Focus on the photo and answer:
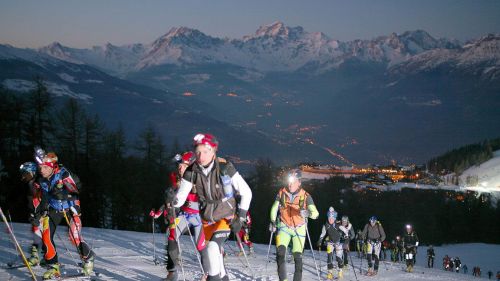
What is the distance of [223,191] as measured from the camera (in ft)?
23.4

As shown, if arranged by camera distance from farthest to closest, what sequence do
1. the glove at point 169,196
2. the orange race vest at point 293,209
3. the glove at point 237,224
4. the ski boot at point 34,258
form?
the ski boot at point 34,258 < the orange race vest at point 293,209 < the glove at point 169,196 < the glove at point 237,224

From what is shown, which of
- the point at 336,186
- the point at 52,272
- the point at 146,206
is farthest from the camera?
the point at 336,186

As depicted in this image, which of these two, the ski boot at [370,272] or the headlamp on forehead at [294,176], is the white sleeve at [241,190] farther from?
the ski boot at [370,272]

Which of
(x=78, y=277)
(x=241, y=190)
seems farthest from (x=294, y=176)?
(x=78, y=277)

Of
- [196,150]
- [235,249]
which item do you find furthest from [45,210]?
[235,249]

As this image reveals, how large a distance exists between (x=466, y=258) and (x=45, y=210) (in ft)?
262

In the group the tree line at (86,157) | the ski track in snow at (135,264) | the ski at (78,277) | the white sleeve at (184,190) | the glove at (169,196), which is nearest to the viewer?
the white sleeve at (184,190)

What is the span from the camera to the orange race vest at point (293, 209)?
10.1 metres

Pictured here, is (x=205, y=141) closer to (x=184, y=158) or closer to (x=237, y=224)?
(x=237, y=224)

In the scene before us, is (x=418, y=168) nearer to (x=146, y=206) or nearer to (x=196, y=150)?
(x=146, y=206)

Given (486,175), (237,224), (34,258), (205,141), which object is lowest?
(34,258)

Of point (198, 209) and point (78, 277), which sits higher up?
point (198, 209)

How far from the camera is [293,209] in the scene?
33.4 feet

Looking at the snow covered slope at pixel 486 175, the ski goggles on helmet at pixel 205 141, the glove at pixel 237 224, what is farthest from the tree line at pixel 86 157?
the snow covered slope at pixel 486 175
